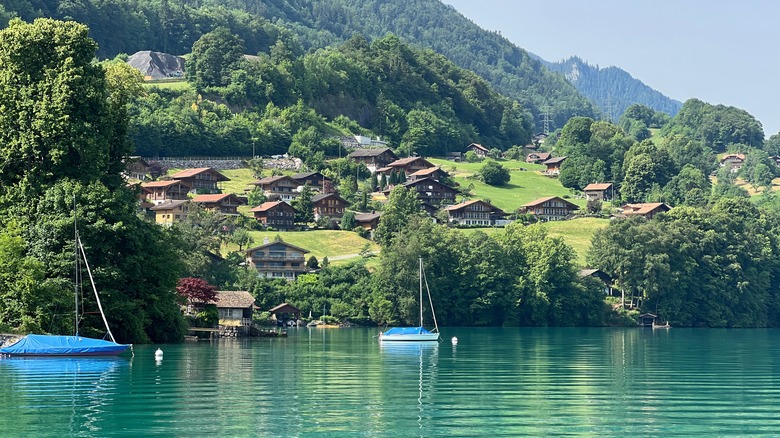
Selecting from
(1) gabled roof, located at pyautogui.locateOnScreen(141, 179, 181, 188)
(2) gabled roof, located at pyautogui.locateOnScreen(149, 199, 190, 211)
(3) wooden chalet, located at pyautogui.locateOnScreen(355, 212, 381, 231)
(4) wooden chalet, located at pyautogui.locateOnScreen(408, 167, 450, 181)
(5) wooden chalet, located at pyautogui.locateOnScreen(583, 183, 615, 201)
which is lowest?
(3) wooden chalet, located at pyautogui.locateOnScreen(355, 212, 381, 231)

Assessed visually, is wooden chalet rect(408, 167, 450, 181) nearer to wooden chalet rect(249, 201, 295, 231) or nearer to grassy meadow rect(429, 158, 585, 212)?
grassy meadow rect(429, 158, 585, 212)

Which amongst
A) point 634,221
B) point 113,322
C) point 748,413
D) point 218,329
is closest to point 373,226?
point 634,221

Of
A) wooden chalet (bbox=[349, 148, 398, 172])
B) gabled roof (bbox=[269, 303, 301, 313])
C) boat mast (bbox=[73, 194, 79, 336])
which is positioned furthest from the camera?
wooden chalet (bbox=[349, 148, 398, 172])

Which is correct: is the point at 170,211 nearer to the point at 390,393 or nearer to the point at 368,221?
the point at 368,221

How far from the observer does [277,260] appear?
12706cm

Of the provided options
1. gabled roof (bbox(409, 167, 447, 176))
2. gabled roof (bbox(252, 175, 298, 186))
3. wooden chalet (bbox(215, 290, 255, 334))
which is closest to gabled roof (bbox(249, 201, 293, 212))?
gabled roof (bbox(252, 175, 298, 186))

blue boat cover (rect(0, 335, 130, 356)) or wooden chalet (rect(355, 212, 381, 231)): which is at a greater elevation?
wooden chalet (rect(355, 212, 381, 231))

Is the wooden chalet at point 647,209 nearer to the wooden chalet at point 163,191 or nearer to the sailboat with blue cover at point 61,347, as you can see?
the wooden chalet at point 163,191

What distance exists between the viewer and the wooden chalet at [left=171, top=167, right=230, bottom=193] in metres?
153

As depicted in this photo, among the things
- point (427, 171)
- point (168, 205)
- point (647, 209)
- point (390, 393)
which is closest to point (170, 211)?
point (168, 205)

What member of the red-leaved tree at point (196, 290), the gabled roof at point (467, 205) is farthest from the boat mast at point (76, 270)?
→ the gabled roof at point (467, 205)

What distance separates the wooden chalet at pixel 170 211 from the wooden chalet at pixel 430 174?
45036 mm

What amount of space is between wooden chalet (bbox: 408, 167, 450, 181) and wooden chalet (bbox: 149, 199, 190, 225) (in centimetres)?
4504

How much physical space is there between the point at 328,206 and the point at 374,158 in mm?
35165
